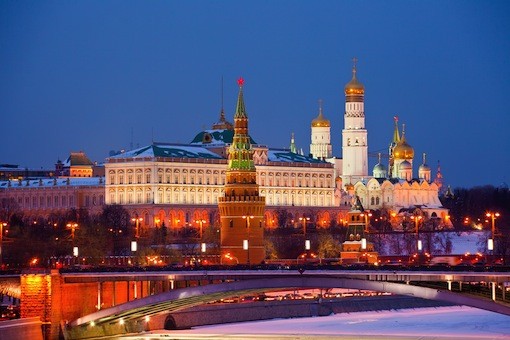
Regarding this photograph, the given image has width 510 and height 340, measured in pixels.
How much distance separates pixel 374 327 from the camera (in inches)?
3671

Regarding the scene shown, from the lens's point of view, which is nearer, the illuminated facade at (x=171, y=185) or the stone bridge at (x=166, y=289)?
the stone bridge at (x=166, y=289)

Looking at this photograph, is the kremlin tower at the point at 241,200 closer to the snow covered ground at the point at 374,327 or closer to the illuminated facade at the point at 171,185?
the snow covered ground at the point at 374,327

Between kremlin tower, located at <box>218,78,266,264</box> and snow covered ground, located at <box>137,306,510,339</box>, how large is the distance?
955 inches

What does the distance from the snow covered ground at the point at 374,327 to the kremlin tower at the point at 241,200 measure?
24.3m

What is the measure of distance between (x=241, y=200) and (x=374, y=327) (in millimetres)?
39536

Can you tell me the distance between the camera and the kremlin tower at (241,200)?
427 ft

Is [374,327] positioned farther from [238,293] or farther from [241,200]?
[241,200]

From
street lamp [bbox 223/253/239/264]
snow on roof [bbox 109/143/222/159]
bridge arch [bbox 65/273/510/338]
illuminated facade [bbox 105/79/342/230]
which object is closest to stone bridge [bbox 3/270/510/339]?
bridge arch [bbox 65/273/510/338]

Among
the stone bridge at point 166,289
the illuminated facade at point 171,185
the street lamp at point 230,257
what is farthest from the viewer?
the illuminated facade at point 171,185

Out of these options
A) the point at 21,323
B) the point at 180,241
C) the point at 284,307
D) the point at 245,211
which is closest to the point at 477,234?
the point at 180,241

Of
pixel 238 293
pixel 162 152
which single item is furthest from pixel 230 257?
pixel 162 152

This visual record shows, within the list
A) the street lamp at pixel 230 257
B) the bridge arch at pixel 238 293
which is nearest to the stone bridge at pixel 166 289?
the bridge arch at pixel 238 293

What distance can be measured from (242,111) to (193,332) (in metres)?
43.6

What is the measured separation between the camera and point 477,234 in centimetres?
16012
